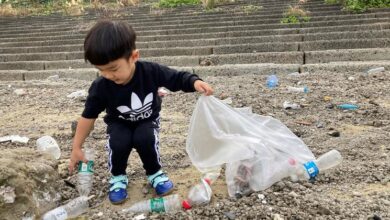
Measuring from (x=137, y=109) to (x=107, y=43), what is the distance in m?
0.44

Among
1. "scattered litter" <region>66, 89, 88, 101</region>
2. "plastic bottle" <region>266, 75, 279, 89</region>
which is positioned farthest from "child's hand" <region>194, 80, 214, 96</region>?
"scattered litter" <region>66, 89, 88, 101</region>

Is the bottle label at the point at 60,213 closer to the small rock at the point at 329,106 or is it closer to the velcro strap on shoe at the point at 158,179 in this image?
the velcro strap on shoe at the point at 158,179

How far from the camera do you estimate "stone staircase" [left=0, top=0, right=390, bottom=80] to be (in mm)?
6090

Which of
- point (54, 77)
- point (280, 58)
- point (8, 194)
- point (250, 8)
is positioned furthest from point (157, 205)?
point (250, 8)

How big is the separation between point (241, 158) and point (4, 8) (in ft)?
53.7

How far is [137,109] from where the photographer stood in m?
2.27

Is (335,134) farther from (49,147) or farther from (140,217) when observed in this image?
(49,147)

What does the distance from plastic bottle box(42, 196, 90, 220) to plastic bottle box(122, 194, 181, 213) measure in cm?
25

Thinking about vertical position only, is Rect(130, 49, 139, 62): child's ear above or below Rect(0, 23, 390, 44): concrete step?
above

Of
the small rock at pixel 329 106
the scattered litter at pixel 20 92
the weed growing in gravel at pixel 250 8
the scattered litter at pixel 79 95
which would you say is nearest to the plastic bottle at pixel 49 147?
the scattered litter at pixel 79 95

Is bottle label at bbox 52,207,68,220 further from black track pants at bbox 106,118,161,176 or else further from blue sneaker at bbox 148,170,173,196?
blue sneaker at bbox 148,170,173,196

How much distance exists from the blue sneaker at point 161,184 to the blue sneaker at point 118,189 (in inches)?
6.4

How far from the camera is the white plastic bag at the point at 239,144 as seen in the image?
2.26 meters

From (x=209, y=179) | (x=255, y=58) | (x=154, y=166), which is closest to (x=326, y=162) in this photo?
(x=209, y=179)
